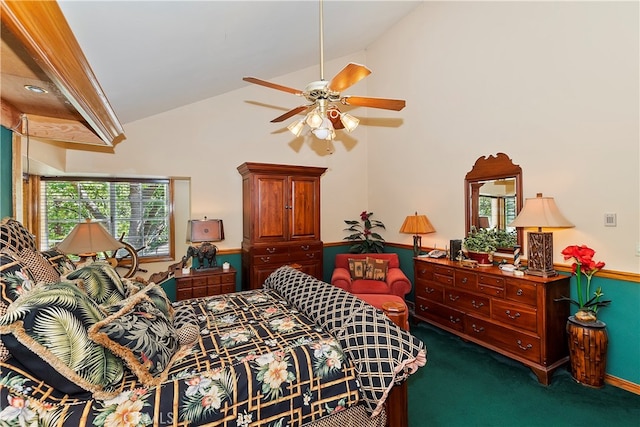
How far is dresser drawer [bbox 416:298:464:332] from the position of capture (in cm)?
308

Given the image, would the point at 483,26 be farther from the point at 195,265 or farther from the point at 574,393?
the point at 195,265

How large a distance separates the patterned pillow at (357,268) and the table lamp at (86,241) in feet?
8.66

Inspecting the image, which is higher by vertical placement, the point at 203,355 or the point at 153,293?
the point at 153,293

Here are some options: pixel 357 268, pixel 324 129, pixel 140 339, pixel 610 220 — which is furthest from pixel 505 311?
pixel 140 339

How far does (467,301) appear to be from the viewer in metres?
2.99

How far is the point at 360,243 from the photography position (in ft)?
15.6

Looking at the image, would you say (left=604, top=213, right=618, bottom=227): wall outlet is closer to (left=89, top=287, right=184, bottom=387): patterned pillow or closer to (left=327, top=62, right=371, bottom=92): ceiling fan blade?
(left=327, top=62, right=371, bottom=92): ceiling fan blade

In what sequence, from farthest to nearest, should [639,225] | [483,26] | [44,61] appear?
1. [483,26]
2. [639,225]
3. [44,61]

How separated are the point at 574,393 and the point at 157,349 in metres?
2.99

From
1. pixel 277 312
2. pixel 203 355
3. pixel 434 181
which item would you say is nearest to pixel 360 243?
pixel 434 181

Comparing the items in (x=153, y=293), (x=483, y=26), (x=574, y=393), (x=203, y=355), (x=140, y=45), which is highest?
(x=483, y=26)

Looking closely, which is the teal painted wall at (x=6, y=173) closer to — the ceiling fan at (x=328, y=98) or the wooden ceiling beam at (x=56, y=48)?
the wooden ceiling beam at (x=56, y=48)

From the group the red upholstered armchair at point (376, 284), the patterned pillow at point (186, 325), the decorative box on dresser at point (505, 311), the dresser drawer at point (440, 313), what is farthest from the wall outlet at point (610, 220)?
the patterned pillow at point (186, 325)

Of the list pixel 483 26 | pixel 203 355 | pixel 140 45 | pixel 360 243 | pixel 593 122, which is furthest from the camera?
pixel 360 243
